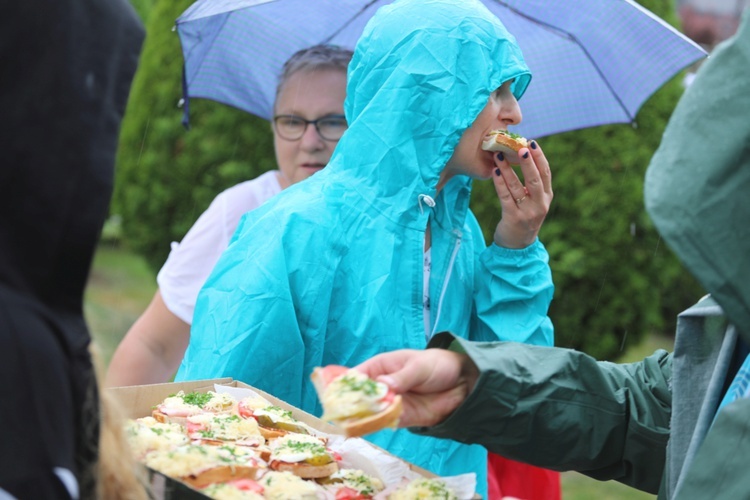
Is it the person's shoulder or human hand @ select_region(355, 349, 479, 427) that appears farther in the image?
the person's shoulder

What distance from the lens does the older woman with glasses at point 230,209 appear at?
3.89 meters

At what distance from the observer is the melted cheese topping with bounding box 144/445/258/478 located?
1813 mm

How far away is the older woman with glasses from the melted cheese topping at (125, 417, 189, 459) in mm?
1801

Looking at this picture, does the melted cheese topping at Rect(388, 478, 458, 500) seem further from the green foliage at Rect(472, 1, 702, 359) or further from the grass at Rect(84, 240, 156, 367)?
the grass at Rect(84, 240, 156, 367)

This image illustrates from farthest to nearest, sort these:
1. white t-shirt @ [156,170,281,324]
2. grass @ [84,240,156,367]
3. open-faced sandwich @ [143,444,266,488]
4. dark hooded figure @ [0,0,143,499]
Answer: grass @ [84,240,156,367], white t-shirt @ [156,170,281,324], open-faced sandwich @ [143,444,266,488], dark hooded figure @ [0,0,143,499]

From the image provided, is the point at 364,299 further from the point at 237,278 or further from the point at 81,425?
the point at 81,425

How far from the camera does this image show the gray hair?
4074mm

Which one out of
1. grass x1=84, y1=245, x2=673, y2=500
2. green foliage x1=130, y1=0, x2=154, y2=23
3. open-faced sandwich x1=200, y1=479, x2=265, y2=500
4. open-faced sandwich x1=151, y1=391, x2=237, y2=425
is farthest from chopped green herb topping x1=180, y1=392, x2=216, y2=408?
green foliage x1=130, y1=0, x2=154, y2=23

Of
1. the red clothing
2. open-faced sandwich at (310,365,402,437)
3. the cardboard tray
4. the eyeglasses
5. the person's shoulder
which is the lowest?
the red clothing

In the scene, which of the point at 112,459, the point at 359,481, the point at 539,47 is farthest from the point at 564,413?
the point at 539,47

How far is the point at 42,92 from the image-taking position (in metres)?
1.32

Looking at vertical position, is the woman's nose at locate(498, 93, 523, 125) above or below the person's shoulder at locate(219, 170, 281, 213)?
above

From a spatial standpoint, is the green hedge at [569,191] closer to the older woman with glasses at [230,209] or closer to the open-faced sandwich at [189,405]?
→ the older woman with glasses at [230,209]

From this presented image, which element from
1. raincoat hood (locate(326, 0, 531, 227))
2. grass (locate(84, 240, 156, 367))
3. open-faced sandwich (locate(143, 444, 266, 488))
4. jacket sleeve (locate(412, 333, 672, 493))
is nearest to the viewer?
open-faced sandwich (locate(143, 444, 266, 488))
